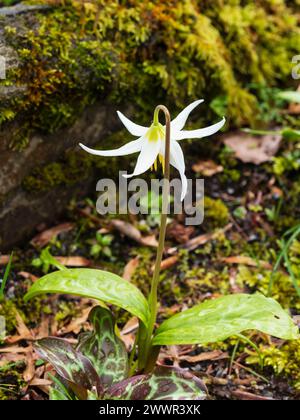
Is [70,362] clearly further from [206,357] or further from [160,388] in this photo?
[206,357]

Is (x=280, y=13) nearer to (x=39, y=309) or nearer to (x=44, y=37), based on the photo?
(x=44, y=37)

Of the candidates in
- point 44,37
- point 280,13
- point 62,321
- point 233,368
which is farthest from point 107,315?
point 280,13

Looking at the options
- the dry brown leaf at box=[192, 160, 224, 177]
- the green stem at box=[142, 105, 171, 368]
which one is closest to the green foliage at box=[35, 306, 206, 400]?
the green stem at box=[142, 105, 171, 368]

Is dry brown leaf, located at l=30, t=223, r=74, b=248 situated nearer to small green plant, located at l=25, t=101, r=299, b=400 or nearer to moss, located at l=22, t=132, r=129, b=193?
moss, located at l=22, t=132, r=129, b=193

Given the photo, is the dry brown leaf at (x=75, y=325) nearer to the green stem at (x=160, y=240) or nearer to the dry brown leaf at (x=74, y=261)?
the dry brown leaf at (x=74, y=261)

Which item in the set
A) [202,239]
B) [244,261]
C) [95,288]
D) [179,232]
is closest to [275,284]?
[244,261]

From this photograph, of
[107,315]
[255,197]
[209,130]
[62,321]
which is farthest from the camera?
[255,197]
